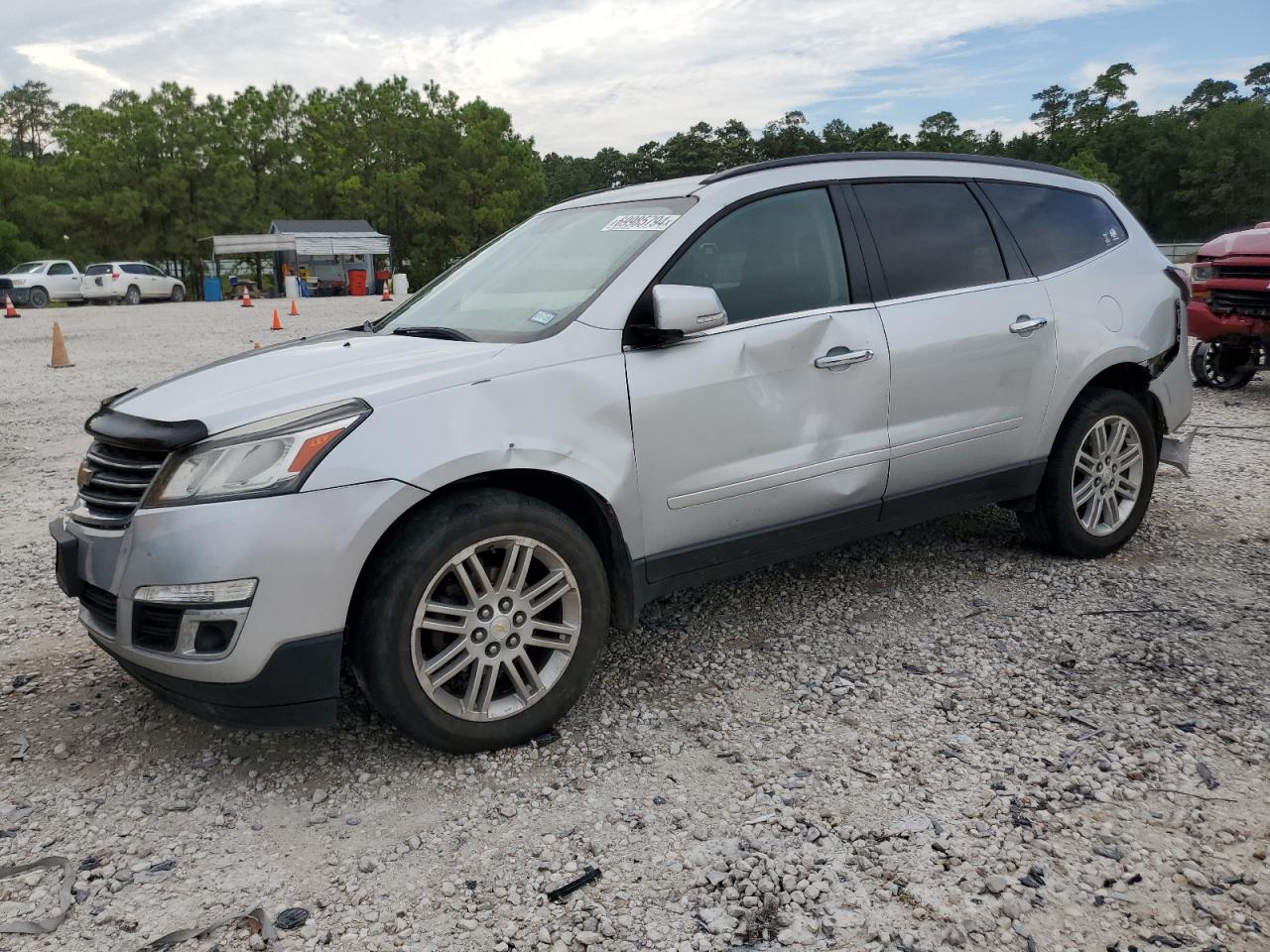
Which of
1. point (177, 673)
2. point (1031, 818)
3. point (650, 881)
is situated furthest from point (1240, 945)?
point (177, 673)

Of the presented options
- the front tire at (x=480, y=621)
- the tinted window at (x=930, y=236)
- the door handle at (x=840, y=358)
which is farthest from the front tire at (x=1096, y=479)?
the front tire at (x=480, y=621)

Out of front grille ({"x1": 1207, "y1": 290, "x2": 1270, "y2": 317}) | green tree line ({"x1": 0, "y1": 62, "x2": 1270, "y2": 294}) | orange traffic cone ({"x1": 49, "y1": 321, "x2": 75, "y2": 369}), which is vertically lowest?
orange traffic cone ({"x1": 49, "y1": 321, "x2": 75, "y2": 369})

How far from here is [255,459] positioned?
276cm

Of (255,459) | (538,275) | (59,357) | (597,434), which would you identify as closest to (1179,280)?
(538,275)

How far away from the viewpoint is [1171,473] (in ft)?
21.9

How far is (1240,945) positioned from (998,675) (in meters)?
1.43

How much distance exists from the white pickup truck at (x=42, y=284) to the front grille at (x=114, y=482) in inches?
1334

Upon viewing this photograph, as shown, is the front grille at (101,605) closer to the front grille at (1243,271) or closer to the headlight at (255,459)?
the headlight at (255,459)

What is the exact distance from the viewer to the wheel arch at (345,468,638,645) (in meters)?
2.99

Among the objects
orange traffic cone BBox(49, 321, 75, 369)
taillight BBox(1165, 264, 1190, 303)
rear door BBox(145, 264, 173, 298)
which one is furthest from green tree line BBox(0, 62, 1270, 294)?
taillight BBox(1165, 264, 1190, 303)

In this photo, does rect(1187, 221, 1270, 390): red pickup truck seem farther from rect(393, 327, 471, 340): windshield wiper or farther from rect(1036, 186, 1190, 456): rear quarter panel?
rect(393, 327, 471, 340): windshield wiper

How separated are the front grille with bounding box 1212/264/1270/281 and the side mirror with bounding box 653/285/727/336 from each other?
7.99 metres

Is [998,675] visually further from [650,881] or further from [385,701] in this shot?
→ [385,701]

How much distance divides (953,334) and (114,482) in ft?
10.1
